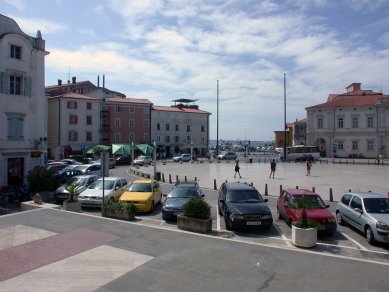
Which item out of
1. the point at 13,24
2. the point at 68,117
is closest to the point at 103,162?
the point at 13,24

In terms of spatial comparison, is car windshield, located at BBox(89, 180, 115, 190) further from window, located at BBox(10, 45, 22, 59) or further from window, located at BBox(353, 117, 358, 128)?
window, located at BBox(353, 117, 358, 128)

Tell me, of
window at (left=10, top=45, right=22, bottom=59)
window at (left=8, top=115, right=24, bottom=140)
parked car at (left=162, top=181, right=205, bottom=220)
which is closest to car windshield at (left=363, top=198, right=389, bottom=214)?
parked car at (left=162, top=181, right=205, bottom=220)

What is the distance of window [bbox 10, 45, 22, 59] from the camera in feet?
87.8

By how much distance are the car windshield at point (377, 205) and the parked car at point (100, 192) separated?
10.7 m

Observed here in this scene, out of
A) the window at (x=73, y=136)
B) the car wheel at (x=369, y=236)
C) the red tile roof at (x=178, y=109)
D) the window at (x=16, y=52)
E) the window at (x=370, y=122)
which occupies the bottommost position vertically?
the car wheel at (x=369, y=236)

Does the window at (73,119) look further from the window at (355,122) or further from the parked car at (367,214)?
the parked car at (367,214)

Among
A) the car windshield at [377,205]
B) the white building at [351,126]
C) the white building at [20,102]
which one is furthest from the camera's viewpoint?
the white building at [351,126]

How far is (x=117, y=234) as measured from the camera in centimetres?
1123

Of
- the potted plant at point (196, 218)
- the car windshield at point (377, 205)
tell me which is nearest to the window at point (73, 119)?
the potted plant at point (196, 218)

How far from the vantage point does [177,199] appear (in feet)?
51.5

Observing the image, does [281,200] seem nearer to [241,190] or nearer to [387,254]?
[241,190]

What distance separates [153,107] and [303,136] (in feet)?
141

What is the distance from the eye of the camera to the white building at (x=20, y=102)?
25844 millimetres

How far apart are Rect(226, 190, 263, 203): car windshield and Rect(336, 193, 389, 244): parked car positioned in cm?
332
